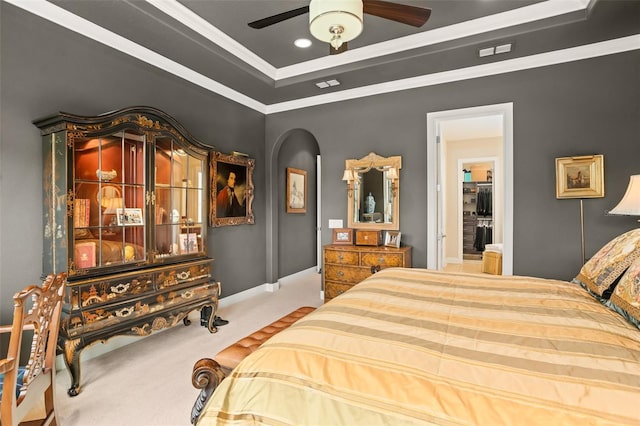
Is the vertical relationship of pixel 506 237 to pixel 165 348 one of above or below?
above

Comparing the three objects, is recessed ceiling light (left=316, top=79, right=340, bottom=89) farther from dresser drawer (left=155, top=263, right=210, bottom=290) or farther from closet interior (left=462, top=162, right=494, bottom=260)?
closet interior (left=462, top=162, right=494, bottom=260)

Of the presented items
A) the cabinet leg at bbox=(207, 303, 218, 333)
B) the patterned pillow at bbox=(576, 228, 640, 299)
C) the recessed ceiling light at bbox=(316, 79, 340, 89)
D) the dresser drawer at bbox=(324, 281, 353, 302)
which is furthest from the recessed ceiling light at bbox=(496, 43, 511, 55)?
the cabinet leg at bbox=(207, 303, 218, 333)

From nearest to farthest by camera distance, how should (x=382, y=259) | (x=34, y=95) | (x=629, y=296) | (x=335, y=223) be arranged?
(x=629, y=296), (x=34, y=95), (x=382, y=259), (x=335, y=223)

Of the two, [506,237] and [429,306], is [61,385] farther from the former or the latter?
[506,237]

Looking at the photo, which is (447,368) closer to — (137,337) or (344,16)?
(344,16)

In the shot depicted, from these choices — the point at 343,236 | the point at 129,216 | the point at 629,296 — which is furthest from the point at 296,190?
the point at 629,296

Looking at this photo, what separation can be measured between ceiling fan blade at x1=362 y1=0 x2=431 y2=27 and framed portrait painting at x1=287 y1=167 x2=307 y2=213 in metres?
4.06

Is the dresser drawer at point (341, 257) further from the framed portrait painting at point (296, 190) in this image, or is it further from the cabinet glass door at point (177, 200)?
the framed portrait painting at point (296, 190)

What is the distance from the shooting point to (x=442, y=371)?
1034mm

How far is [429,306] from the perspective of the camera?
5.46 feet

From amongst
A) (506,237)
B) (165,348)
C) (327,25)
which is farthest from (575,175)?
(165,348)

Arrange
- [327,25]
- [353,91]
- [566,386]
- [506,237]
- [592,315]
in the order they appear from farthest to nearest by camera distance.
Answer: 1. [353,91]
2. [506,237]
3. [327,25]
4. [592,315]
5. [566,386]

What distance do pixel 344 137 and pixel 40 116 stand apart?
3.28 meters

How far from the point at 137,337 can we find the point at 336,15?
11.1 feet
